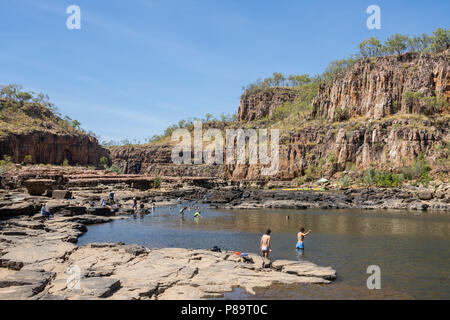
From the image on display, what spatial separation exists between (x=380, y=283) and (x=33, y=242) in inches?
641

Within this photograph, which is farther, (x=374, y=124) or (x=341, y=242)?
(x=374, y=124)

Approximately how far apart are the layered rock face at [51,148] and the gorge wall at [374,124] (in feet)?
160

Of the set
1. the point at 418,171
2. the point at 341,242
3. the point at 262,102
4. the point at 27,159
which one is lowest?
the point at 341,242

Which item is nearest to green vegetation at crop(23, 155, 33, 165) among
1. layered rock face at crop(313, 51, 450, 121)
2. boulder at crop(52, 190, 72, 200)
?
boulder at crop(52, 190, 72, 200)

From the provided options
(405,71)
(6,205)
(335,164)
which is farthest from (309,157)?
(6,205)

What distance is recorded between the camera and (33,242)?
694 inches

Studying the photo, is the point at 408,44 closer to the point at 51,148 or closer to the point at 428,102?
the point at 428,102

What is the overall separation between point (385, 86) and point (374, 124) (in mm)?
13414

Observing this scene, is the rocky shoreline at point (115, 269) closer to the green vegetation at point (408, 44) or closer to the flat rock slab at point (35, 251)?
the flat rock slab at point (35, 251)

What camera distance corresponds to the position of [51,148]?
102188mm

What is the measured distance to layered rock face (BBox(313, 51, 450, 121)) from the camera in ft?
277

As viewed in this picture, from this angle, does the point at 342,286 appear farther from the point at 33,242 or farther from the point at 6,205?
the point at 6,205

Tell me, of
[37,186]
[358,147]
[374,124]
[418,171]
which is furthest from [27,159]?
[418,171]

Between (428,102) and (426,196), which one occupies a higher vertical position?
(428,102)
